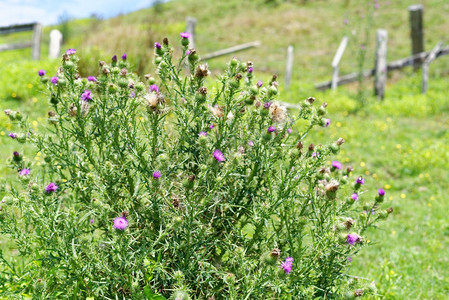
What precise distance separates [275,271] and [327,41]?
18391 millimetres

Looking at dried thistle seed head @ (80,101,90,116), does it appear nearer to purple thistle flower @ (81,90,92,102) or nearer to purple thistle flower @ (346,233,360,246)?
purple thistle flower @ (81,90,92,102)

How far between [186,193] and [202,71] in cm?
66

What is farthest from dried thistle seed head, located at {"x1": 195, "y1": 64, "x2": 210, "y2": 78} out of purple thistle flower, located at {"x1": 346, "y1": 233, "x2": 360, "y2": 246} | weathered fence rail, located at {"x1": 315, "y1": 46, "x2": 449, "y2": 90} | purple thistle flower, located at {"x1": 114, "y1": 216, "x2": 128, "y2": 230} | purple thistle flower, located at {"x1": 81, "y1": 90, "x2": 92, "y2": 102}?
weathered fence rail, located at {"x1": 315, "y1": 46, "x2": 449, "y2": 90}

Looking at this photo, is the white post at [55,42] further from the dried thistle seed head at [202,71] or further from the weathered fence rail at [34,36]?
the dried thistle seed head at [202,71]

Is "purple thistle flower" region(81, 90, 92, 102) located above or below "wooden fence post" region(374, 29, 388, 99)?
above

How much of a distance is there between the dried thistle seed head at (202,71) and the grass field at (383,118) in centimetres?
98

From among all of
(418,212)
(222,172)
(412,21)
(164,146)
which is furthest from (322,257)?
(412,21)

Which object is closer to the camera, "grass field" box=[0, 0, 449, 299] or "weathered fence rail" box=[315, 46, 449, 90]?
"grass field" box=[0, 0, 449, 299]

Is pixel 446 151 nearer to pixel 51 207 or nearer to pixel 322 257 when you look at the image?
pixel 322 257

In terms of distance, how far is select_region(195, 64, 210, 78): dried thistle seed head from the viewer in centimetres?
217

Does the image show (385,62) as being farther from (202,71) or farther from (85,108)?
(85,108)

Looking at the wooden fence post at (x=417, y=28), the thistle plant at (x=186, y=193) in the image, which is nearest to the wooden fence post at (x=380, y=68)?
the wooden fence post at (x=417, y=28)

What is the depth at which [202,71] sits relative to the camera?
2.18 meters

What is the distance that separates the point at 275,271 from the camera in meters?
2.09
